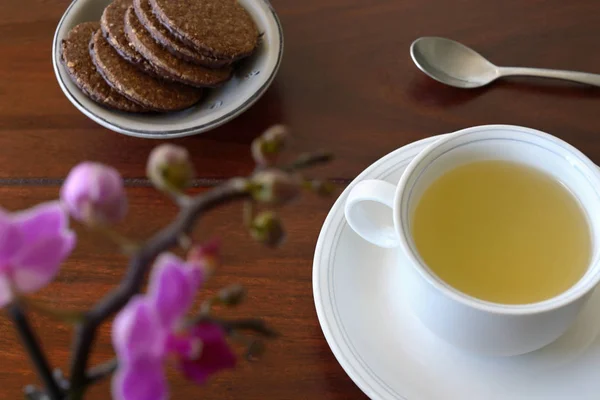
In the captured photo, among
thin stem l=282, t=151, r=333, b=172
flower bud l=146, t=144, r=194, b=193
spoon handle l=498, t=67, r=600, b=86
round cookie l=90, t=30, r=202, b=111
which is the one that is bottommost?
spoon handle l=498, t=67, r=600, b=86

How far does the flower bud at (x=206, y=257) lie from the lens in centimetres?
24

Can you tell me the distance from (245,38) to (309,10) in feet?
0.41

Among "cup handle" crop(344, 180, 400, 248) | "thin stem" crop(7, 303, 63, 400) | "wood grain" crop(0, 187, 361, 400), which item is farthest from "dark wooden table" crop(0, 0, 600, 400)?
"thin stem" crop(7, 303, 63, 400)

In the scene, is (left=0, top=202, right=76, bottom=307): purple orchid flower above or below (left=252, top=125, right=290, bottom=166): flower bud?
below

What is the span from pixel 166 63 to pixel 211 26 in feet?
0.26

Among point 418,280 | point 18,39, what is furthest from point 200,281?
point 18,39

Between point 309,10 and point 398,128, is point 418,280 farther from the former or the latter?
point 309,10

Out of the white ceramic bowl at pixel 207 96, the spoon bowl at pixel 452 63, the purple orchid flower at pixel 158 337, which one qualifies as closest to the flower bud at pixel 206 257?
the purple orchid flower at pixel 158 337

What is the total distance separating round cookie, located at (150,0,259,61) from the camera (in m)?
0.83

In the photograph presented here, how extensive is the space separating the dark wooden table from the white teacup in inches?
4.7

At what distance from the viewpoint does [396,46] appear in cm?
90

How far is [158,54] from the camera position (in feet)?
2.72

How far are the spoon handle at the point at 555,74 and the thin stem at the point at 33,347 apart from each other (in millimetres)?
705

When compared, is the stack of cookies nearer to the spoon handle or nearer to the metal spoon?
the metal spoon
